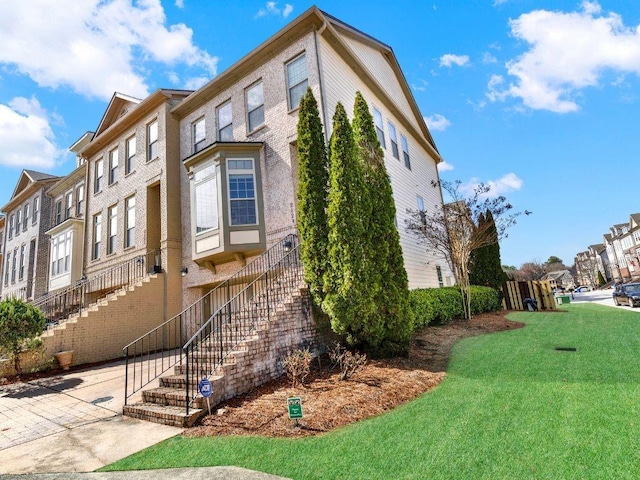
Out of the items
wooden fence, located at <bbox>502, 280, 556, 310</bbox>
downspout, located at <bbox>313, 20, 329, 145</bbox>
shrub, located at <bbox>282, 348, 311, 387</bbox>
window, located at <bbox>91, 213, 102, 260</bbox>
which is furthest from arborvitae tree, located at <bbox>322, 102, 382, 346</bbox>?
window, located at <bbox>91, 213, 102, 260</bbox>

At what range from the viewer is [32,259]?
24.4 m

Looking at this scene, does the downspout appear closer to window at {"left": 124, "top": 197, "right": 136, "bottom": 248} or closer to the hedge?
the hedge

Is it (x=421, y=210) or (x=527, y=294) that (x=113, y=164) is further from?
(x=527, y=294)

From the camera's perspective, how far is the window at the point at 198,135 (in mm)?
14844

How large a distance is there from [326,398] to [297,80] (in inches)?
417

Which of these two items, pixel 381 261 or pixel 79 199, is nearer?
pixel 381 261

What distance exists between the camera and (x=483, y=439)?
373 cm

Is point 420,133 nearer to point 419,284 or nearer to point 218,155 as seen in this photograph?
point 419,284

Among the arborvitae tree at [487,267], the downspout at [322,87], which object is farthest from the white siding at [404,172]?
the arborvitae tree at [487,267]

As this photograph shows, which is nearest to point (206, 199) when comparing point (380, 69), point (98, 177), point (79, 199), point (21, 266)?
point (98, 177)

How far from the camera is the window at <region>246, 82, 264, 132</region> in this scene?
13.1 metres

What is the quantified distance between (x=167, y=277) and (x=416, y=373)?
10.8 metres

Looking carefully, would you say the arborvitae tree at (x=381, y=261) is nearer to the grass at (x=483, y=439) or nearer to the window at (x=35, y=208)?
the grass at (x=483, y=439)

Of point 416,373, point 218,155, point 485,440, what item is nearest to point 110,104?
point 218,155
